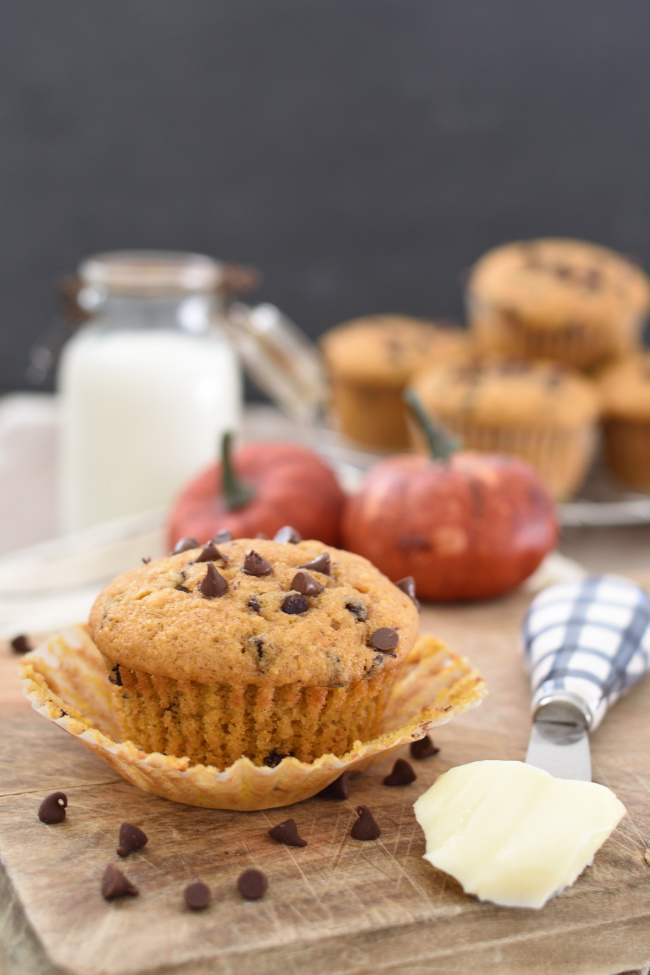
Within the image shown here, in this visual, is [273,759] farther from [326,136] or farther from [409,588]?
[326,136]

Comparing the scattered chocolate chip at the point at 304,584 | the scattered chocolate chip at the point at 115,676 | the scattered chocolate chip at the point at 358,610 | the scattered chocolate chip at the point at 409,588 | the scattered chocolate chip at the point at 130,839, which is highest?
the scattered chocolate chip at the point at 304,584

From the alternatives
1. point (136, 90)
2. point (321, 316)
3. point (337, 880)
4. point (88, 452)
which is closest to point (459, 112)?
point (321, 316)

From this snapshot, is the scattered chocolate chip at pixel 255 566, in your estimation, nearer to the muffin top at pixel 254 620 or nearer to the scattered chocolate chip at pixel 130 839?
the muffin top at pixel 254 620

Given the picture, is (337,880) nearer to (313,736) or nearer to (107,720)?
(313,736)

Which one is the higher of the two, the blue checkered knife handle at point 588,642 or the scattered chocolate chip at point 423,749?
the blue checkered knife handle at point 588,642

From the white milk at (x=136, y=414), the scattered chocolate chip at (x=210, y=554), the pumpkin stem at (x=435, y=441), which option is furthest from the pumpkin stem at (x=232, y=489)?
the scattered chocolate chip at (x=210, y=554)

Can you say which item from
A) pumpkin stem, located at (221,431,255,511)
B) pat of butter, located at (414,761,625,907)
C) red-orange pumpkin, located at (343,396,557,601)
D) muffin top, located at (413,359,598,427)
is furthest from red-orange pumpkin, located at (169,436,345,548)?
pat of butter, located at (414,761,625,907)

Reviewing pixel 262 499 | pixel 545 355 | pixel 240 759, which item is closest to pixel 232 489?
pixel 262 499
